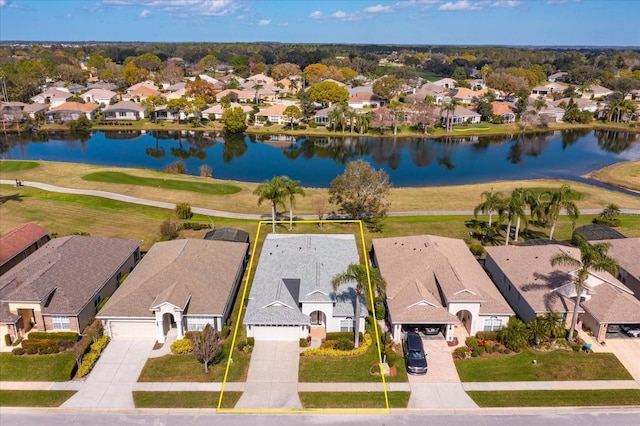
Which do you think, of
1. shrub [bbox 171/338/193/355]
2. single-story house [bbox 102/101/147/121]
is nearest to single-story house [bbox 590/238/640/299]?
shrub [bbox 171/338/193/355]

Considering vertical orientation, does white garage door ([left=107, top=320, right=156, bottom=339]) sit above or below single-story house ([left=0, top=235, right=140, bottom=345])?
below

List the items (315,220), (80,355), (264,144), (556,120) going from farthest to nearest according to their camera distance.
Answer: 1. (556,120)
2. (264,144)
3. (315,220)
4. (80,355)

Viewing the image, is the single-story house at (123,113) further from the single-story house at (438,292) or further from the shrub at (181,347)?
the shrub at (181,347)

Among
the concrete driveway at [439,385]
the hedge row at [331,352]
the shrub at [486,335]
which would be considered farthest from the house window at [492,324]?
the hedge row at [331,352]

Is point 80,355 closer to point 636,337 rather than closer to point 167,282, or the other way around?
point 167,282

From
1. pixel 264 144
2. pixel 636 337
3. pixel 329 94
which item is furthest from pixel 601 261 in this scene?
pixel 329 94

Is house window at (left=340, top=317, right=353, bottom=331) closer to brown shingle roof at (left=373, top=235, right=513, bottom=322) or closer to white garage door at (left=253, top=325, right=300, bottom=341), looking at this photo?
brown shingle roof at (left=373, top=235, right=513, bottom=322)
